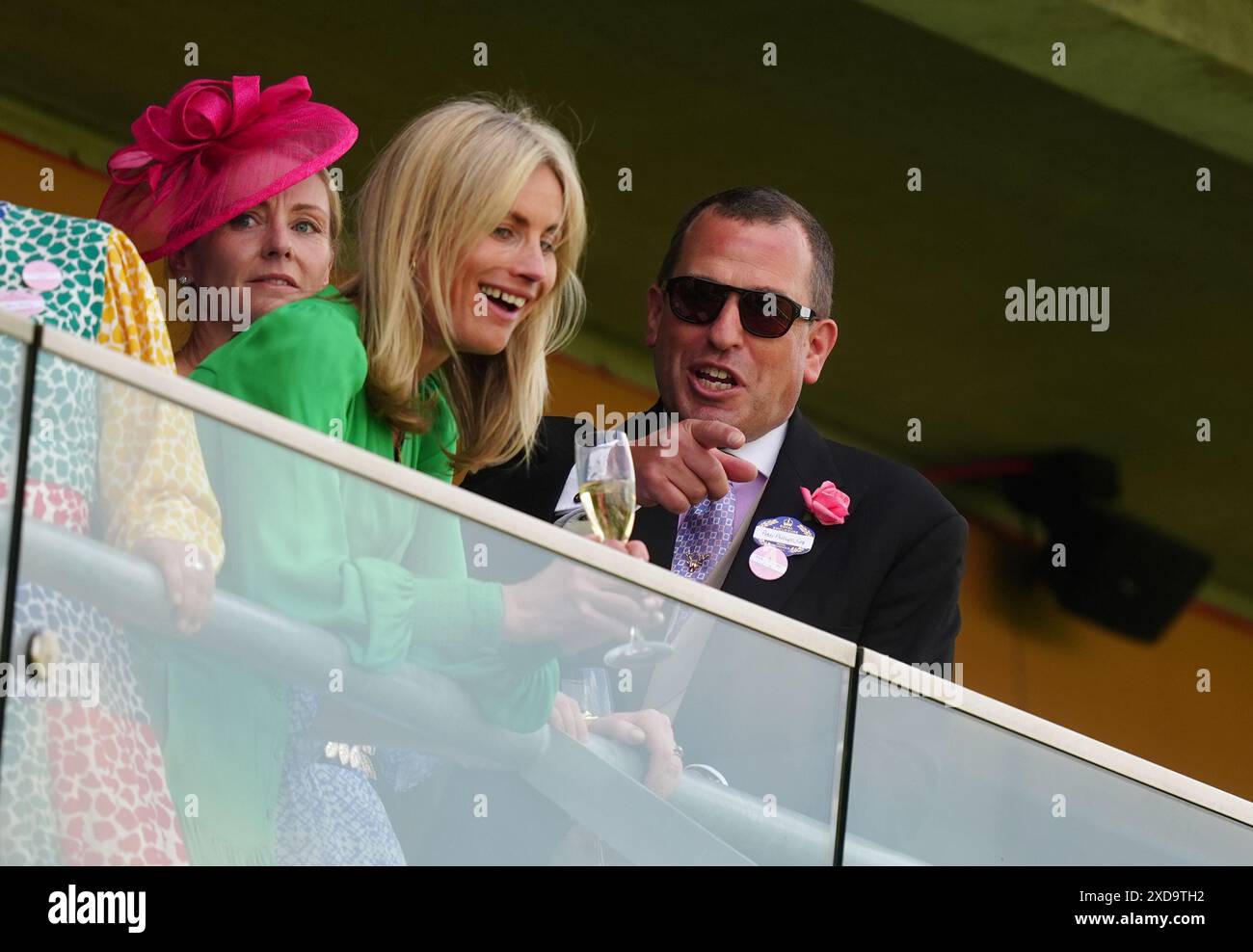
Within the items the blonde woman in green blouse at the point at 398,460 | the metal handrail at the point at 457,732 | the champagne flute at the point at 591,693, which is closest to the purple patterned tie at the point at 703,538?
the blonde woman in green blouse at the point at 398,460

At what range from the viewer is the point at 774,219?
3451 mm

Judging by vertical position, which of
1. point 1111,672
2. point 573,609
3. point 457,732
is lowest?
point 457,732

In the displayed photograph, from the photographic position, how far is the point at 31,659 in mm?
1786

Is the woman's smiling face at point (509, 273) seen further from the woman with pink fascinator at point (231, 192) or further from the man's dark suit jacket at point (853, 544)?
the man's dark suit jacket at point (853, 544)

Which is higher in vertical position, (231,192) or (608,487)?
(231,192)

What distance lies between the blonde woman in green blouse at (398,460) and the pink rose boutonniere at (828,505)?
0.65 metres

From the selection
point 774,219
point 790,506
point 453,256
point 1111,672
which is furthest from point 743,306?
point 1111,672

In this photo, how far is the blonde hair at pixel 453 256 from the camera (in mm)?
2416

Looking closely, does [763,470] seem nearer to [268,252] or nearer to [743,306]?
[743,306]

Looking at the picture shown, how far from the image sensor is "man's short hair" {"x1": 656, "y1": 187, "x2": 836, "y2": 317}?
3.42 meters

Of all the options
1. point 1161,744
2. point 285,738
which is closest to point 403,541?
point 285,738

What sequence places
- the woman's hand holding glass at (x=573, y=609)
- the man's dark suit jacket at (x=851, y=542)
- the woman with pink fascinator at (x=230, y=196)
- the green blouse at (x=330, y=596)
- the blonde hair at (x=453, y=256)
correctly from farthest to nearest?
1. the man's dark suit jacket at (x=851, y=542)
2. the woman with pink fascinator at (x=230, y=196)
3. the blonde hair at (x=453, y=256)
4. the woman's hand holding glass at (x=573, y=609)
5. the green blouse at (x=330, y=596)

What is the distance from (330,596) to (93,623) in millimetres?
226

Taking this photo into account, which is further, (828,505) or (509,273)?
(828,505)
